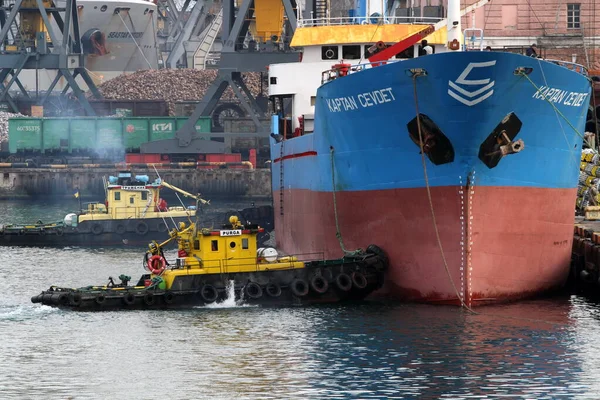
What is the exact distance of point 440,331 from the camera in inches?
1121

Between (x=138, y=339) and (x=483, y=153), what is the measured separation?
9236 millimetres

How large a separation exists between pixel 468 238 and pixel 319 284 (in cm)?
407

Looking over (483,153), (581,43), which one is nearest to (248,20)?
(581,43)

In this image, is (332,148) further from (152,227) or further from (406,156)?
(152,227)

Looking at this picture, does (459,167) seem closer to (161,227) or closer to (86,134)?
(161,227)

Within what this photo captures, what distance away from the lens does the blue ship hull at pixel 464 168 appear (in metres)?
29.9

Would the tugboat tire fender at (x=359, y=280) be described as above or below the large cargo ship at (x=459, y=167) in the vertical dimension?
below

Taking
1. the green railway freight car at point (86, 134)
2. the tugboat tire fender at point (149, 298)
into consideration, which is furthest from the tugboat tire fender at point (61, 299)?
the green railway freight car at point (86, 134)

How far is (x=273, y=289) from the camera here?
32062 millimetres

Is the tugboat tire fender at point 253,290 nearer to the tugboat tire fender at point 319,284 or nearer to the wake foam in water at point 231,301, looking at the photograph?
the wake foam in water at point 231,301

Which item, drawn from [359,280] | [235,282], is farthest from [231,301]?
[359,280]

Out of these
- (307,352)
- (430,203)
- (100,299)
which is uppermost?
(430,203)

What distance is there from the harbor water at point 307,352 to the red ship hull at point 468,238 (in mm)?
540

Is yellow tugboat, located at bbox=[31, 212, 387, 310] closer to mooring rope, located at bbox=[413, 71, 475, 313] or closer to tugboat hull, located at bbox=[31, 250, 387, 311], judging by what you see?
tugboat hull, located at bbox=[31, 250, 387, 311]
